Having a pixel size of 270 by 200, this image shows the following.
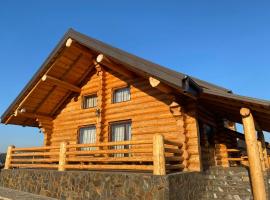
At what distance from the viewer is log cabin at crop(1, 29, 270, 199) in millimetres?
8375

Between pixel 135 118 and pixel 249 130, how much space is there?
5.10 meters

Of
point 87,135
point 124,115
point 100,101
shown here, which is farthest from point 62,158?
point 100,101

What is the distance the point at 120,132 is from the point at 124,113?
0.92m

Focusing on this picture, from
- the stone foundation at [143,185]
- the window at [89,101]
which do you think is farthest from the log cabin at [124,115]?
the stone foundation at [143,185]

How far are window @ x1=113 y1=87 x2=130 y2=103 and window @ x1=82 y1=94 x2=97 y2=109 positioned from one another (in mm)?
1414

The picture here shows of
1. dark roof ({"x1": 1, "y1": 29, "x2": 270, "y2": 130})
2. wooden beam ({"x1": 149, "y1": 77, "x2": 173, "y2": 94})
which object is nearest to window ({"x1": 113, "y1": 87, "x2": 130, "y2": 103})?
dark roof ({"x1": 1, "y1": 29, "x2": 270, "y2": 130})

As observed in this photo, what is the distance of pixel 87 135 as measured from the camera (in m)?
13.0

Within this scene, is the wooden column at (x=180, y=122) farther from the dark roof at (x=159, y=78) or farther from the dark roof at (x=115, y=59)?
the dark roof at (x=115, y=59)

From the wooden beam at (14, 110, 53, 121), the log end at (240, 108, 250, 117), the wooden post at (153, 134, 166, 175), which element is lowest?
the wooden post at (153, 134, 166, 175)

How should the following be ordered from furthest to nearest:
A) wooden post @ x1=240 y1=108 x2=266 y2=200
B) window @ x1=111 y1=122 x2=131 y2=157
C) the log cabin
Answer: window @ x1=111 y1=122 x2=131 y2=157
the log cabin
wooden post @ x1=240 y1=108 x2=266 y2=200

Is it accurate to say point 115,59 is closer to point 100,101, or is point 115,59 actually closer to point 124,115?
point 124,115

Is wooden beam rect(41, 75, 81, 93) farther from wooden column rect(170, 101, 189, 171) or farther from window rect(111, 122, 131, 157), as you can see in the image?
wooden column rect(170, 101, 189, 171)

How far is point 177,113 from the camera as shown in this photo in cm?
957

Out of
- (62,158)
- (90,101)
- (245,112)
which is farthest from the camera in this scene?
(90,101)
